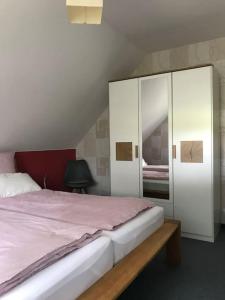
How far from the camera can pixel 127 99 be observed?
318cm

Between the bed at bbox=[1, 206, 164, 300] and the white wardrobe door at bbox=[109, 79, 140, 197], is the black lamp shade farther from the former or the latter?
the bed at bbox=[1, 206, 164, 300]

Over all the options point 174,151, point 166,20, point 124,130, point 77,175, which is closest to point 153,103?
point 124,130

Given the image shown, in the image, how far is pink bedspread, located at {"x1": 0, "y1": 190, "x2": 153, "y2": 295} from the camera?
112cm

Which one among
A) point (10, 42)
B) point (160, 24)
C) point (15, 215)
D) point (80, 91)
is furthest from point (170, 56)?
point (15, 215)

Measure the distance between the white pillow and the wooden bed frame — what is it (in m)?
1.41

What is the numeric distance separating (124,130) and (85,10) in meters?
1.85

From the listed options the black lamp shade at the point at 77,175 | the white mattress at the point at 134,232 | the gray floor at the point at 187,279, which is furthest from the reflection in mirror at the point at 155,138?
the black lamp shade at the point at 77,175

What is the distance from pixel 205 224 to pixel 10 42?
2576mm

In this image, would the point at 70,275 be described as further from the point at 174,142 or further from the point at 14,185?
the point at 174,142

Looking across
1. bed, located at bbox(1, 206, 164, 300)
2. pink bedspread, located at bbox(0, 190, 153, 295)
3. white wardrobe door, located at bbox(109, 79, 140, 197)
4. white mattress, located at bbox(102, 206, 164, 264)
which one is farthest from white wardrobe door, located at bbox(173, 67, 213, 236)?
bed, located at bbox(1, 206, 164, 300)

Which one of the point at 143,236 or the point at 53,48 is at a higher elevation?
the point at 53,48

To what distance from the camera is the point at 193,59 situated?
3.28 meters

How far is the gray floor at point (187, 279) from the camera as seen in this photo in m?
1.84

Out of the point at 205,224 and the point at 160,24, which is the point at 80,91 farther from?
the point at 205,224
